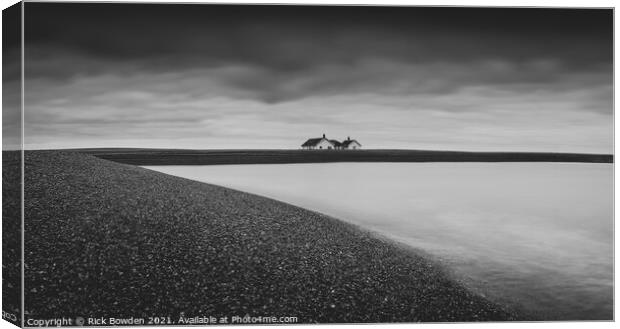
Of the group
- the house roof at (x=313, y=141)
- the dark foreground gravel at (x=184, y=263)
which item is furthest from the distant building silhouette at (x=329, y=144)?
the dark foreground gravel at (x=184, y=263)

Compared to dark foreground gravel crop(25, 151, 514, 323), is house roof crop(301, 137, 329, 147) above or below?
above

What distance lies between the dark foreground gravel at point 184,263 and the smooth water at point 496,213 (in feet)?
1.43

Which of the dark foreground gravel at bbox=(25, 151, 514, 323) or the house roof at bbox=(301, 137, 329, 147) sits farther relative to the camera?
the house roof at bbox=(301, 137, 329, 147)

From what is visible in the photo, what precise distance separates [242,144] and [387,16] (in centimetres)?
346

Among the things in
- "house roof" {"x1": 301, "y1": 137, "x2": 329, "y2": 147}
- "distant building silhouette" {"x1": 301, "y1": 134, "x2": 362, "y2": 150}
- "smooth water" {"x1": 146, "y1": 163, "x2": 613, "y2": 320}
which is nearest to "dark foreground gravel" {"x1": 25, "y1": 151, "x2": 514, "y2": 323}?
"smooth water" {"x1": 146, "y1": 163, "x2": 613, "y2": 320}

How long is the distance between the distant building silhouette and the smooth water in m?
0.35

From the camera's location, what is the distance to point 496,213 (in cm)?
1055

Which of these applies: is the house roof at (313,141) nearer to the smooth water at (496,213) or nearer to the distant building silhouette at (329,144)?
the distant building silhouette at (329,144)

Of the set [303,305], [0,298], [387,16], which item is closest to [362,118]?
[387,16]

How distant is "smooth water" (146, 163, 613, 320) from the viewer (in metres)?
10.3

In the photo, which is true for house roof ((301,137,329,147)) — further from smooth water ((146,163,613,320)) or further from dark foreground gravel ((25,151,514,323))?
dark foreground gravel ((25,151,514,323))

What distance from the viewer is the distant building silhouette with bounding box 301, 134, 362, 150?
10389 millimetres

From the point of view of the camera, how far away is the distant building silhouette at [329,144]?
1039 centimetres

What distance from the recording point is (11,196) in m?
9.91
